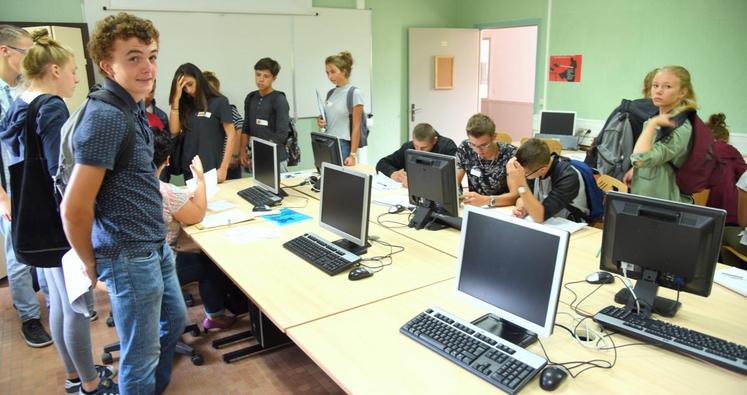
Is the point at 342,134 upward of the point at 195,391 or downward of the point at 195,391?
upward

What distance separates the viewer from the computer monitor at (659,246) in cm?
168

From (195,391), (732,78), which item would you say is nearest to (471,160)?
(195,391)

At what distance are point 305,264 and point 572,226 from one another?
1.43 meters

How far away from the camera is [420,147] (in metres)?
3.43

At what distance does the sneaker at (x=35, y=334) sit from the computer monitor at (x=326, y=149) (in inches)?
74.5

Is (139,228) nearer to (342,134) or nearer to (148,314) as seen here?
(148,314)

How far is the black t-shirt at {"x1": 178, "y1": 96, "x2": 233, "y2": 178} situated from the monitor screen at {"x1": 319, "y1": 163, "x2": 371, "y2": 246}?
164cm

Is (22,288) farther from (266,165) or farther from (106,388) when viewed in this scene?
(266,165)

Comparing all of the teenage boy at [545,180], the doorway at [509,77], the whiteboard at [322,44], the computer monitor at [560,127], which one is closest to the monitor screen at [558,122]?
the computer monitor at [560,127]

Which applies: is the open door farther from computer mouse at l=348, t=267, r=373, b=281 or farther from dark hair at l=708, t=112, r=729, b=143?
computer mouse at l=348, t=267, r=373, b=281

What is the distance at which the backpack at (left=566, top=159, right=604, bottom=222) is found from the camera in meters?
2.89

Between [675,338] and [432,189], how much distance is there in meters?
1.39

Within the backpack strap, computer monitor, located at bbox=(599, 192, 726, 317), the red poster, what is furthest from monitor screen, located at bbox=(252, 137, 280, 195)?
the red poster

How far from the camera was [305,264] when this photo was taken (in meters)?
2.33
